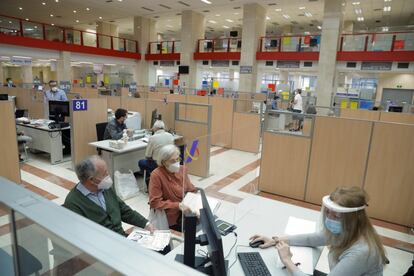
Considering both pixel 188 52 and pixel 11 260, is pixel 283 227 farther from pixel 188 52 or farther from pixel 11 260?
pixel 188 52

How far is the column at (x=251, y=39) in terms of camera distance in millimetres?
12492

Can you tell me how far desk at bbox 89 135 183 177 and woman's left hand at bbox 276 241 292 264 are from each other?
124 inches

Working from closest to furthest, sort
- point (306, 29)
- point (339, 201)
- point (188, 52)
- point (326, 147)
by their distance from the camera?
point (339, 201) → point (326, 147) → point (188, 52) → point (306, 29)

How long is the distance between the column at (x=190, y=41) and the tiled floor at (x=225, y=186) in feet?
29.4

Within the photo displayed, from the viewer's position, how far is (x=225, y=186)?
4.88 metres

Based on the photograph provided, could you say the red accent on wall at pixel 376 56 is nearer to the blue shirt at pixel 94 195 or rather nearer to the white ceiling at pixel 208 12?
the white ceiling at pixel 208 12

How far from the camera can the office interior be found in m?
1.04

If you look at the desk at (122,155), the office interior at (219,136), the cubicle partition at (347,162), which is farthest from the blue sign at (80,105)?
the cubicle partition at (347,162)

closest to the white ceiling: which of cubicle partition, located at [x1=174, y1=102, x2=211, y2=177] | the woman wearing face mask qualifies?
cubicle partition, located at [x1=174, y1=102, x2=211, y2=177]

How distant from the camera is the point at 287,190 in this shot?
4402mm

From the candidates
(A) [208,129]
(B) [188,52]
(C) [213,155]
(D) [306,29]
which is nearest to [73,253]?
(A) [208,129]

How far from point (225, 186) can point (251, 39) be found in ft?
31.9

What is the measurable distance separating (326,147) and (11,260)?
387 cm

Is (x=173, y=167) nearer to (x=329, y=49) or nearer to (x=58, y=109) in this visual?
(x=58, y=109)
